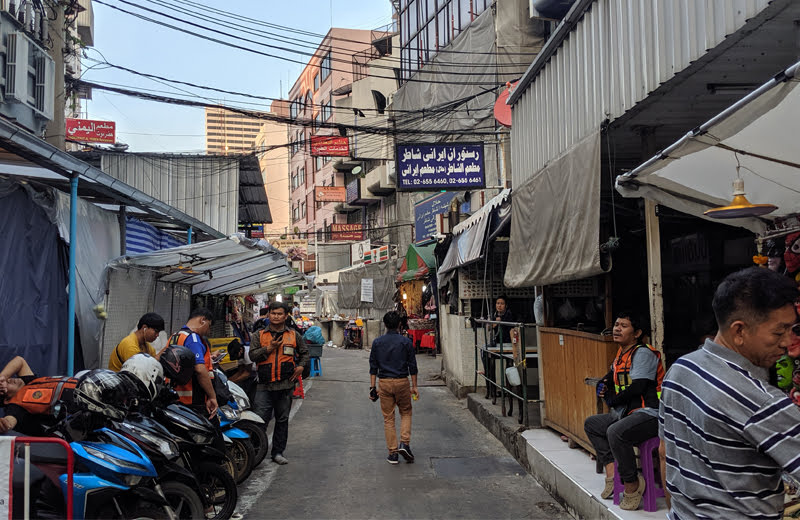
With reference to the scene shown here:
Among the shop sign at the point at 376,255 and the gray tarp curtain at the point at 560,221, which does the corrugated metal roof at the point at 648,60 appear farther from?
the shop sign at the point at 376,255

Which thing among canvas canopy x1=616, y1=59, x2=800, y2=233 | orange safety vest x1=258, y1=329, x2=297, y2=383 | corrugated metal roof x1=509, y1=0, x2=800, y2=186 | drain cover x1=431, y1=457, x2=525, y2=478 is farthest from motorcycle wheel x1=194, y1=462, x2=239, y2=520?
corrugated metal roof x1=509, y1=0, x2=800, y2=186

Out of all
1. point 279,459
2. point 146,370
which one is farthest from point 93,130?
point 146,370

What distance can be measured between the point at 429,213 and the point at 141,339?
18662 millimetres

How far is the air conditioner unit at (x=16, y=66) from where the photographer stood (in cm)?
1137

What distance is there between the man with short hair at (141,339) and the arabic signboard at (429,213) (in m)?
16.9

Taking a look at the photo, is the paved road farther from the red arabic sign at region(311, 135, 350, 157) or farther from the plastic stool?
the red arabic sign at region(311, 135, 350, 157)

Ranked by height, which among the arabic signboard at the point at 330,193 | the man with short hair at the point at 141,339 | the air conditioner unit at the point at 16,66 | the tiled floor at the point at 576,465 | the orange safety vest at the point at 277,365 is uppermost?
the arabic signboard at the point at 330,193

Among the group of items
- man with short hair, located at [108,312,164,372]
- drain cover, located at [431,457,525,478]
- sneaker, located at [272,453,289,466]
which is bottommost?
drain cover, located at [431,457,525,478]

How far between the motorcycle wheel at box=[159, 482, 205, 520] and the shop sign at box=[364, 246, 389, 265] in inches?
1093

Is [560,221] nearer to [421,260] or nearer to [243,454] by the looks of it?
[243,454]

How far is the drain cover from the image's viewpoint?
24.8ft

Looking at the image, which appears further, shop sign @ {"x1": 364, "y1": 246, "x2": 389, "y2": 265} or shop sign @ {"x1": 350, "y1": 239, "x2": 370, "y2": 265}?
shop sign @ {"x1": 350, "y1": 239, "x2": 370, "y2": 265}

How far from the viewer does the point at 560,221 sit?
668 centimetres

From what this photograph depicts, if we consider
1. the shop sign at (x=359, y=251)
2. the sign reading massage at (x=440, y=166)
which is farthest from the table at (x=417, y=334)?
the shop sign at (x=359, y=251)
